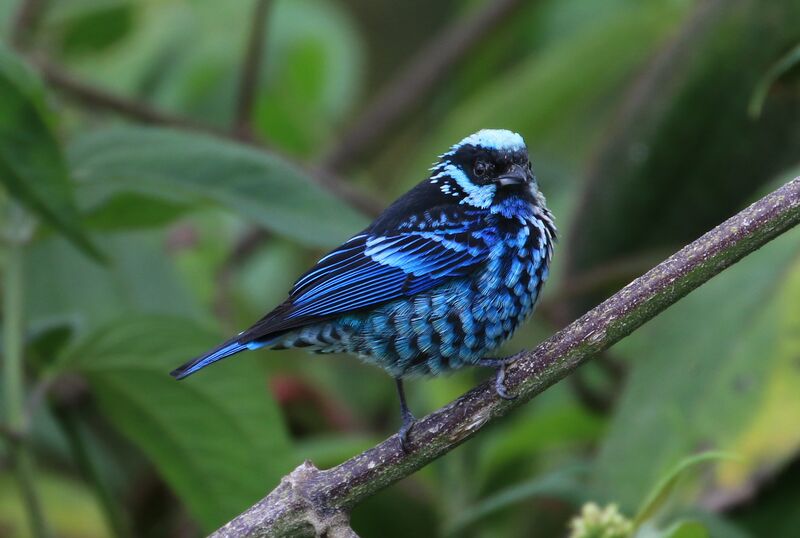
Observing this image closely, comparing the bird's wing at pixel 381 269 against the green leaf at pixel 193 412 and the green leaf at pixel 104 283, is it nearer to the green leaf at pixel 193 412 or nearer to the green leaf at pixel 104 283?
the green leaf at pixel 193 412

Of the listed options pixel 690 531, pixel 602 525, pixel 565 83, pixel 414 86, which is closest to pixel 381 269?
pixel 602 525

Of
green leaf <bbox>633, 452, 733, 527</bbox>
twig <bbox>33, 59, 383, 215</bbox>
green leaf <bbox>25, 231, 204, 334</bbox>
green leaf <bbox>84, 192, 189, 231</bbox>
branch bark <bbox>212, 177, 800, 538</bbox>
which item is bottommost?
green leaf <bbox>633, 452, 733, 527</bbox>

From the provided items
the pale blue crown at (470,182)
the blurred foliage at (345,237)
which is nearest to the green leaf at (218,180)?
the blurred foliage at (345,237)

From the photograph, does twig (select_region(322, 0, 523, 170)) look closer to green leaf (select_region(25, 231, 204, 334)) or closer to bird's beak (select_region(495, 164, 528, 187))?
green leaf (select_region(25, 231, 204, 334))

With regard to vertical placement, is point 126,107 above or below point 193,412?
above

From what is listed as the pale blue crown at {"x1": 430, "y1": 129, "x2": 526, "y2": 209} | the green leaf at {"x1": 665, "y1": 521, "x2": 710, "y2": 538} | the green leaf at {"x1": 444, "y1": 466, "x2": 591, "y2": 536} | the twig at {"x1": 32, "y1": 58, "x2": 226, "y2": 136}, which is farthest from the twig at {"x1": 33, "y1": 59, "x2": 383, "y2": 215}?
the green leaf at {"x1": 665, "y1": 521, "x2": 710, "y2": 538}

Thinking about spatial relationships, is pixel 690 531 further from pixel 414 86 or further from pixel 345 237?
pixel 414 86

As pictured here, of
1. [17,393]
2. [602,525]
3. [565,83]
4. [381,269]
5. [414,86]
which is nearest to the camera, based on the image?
[602,525]
